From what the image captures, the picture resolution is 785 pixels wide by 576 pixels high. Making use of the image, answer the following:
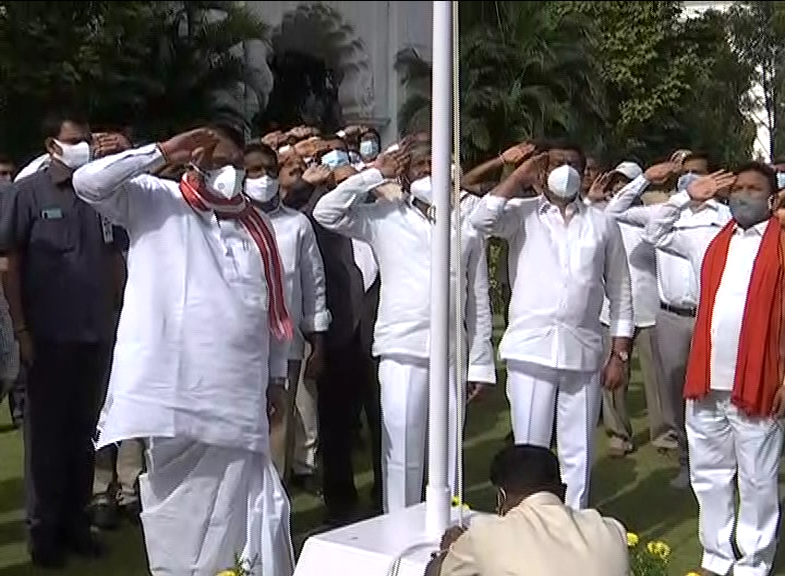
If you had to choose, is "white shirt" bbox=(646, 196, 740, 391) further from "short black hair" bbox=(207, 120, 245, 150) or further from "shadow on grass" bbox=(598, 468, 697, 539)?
"short black hair" bbox=(207, 120, 245, 150)

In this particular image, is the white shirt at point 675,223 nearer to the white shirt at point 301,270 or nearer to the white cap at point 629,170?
the white cap at point 629,170

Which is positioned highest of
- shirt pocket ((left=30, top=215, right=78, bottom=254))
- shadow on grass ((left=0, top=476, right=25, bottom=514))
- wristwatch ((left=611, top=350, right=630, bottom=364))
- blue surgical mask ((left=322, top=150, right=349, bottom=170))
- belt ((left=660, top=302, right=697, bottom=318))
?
blue surgical mask ((left=322, top=150, right=349, bottom=170))

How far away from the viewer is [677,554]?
207 inches

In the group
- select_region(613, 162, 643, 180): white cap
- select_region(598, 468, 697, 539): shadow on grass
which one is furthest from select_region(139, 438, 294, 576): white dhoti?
select_region(613, 162, 643, 180): white cap

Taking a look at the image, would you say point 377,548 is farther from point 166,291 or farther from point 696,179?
point 696,179

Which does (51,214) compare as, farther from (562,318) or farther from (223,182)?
(562,318)

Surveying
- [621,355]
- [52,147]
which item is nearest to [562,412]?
[621,355]

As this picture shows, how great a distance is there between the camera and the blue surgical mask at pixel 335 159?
5.28m

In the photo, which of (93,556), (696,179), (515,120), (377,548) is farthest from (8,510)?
(696,179)

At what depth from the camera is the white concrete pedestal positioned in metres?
3.58

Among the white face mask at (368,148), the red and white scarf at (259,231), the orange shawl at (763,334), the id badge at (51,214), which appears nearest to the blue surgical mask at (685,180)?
the orange shawl at (763,334)

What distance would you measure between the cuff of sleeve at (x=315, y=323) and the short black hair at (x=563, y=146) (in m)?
1.05

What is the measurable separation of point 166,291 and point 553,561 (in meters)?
1.66

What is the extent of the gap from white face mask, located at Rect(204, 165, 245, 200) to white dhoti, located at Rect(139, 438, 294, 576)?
2.50 feet
